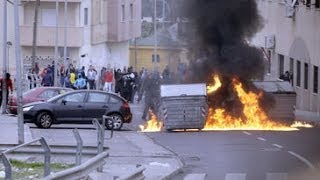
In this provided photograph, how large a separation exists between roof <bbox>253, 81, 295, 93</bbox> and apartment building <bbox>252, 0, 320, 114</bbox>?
457cm

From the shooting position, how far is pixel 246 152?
73.0ft

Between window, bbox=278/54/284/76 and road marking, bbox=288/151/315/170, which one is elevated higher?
window, bbox=278/54/284/76

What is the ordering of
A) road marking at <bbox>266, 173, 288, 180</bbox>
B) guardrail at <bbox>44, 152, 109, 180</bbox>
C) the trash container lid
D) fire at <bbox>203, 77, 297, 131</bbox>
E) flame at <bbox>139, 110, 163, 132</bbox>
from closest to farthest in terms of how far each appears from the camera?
guardrail at <bbox>44, 152, 109, 180</bbox>, road marking at <bbox>266, 173, 288, 180</bbox>, the trash container lid, flame at <bbox>139, 110, 163, 132</bbox>, fire at <bbox>203, 77, 297, 131</bbox>

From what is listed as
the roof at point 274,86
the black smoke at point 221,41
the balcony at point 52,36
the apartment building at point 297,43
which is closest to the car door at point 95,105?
the black smoke at point 221,41

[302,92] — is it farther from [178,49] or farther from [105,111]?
[105,111]

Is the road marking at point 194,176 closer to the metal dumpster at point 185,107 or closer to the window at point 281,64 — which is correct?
the metal dumpster at point 185,107

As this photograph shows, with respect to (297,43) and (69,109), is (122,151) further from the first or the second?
(297,43)

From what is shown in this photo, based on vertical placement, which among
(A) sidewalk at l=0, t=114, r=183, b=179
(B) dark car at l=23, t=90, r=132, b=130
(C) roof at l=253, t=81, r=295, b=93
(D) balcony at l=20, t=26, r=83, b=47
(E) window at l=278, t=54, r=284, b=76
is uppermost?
(D) balcony at l=20, t=26, r=83, b=47

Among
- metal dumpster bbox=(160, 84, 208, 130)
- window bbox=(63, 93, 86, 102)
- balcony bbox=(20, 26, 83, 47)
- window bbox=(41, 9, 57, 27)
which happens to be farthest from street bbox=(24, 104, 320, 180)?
window bbox=(41, 9, 57, 27)

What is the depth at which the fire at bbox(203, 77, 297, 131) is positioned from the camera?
32344mm

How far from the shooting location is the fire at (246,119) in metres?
32.3

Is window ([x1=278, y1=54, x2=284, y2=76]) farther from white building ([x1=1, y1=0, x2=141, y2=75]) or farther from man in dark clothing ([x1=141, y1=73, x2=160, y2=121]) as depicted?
man in dark clothing ([x1=141, y1=73, x2=160, y2=121])

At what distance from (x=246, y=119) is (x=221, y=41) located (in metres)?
4.00

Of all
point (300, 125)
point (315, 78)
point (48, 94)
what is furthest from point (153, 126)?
point (315, 78)
